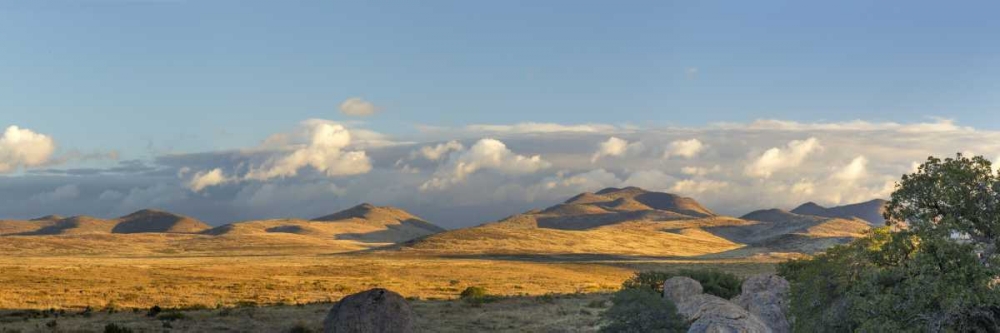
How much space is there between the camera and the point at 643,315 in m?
26.5

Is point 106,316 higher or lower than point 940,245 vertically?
lower

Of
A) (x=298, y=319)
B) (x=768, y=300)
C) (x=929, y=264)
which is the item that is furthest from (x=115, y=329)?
(x=929, y=264)

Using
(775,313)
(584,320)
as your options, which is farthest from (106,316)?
(775,313)

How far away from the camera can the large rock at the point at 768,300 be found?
30.2m

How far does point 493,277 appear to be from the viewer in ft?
326

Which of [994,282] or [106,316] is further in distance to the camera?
[106,316]

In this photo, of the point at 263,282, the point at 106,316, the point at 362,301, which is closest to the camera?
the point at 362,301

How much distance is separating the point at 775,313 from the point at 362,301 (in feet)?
55.3

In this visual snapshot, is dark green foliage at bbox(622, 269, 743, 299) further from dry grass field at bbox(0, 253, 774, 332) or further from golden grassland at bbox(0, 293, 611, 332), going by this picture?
dry grass field at bbox(0, 253, 774, 332)

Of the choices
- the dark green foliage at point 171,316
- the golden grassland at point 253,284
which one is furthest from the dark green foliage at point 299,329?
the golden grassland at point 253,284

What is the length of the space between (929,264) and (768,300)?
36.5 feet

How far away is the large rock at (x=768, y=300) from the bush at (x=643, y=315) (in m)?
5.08

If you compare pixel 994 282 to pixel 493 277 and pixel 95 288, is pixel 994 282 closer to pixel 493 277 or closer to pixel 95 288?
pixel 95 288

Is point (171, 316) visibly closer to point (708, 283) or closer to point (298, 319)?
point (298, 319)
